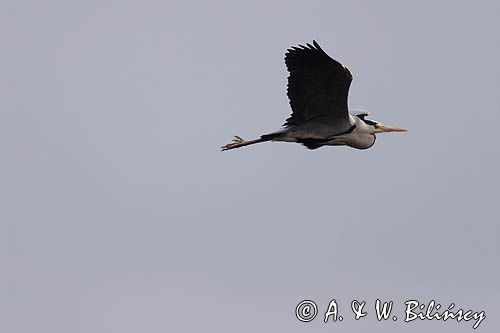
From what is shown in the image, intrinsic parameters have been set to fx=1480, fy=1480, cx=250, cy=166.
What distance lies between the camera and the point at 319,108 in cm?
2141

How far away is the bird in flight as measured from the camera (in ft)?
67.2

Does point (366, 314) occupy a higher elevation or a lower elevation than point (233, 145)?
lower

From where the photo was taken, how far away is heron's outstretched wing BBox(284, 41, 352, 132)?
20422 millimetres

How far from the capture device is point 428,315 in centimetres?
2138

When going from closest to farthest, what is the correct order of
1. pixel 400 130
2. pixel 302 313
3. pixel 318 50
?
pixel 318 50, pixel 302 313, pixel 400 130

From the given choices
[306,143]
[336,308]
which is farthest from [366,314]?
[306,143]

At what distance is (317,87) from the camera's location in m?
21.0

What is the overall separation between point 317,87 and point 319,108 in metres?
0.53

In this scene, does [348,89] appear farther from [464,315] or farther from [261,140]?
[464,315]

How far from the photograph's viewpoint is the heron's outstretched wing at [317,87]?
20422mm

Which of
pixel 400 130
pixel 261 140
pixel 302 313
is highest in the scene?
pixel 400 130

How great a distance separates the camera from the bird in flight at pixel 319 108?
20484 mm

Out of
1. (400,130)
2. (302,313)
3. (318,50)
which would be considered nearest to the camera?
(318,50)

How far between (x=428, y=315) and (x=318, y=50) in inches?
167
